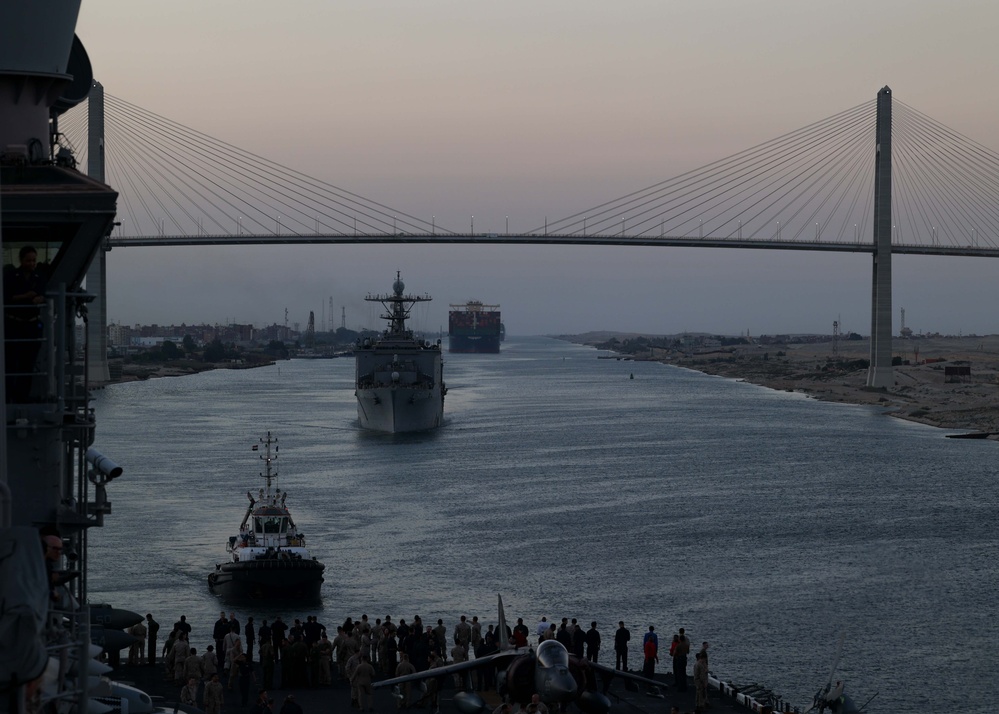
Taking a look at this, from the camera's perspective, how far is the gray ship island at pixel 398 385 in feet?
194

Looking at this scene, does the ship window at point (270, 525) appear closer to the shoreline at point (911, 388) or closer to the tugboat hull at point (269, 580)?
the tugboat hull at point (269, 580)

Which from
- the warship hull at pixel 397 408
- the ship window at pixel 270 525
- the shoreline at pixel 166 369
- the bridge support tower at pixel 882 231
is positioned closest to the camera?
the ship window at pixel 270 525

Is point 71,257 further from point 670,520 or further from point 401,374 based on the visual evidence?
point 401,374

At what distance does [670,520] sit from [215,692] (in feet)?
74.4

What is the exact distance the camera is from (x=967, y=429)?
216ft

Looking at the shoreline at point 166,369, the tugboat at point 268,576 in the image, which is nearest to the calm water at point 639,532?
the tugboat at point 268,576

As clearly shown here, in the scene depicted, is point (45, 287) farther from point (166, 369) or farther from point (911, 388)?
point (166, 369)

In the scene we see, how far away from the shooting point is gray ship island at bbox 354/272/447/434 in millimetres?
59125

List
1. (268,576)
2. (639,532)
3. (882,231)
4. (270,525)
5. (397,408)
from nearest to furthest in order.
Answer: (268,576) → (270,525) → (639,532) → (397,408) → (882,231)

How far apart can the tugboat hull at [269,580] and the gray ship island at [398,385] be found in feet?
117

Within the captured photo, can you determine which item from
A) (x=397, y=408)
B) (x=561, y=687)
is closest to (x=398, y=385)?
(x=397, y=408)

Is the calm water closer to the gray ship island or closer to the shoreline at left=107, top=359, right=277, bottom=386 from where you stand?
the gray ship island

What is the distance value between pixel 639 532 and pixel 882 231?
173 ft

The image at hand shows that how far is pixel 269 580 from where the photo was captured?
2281 cm
